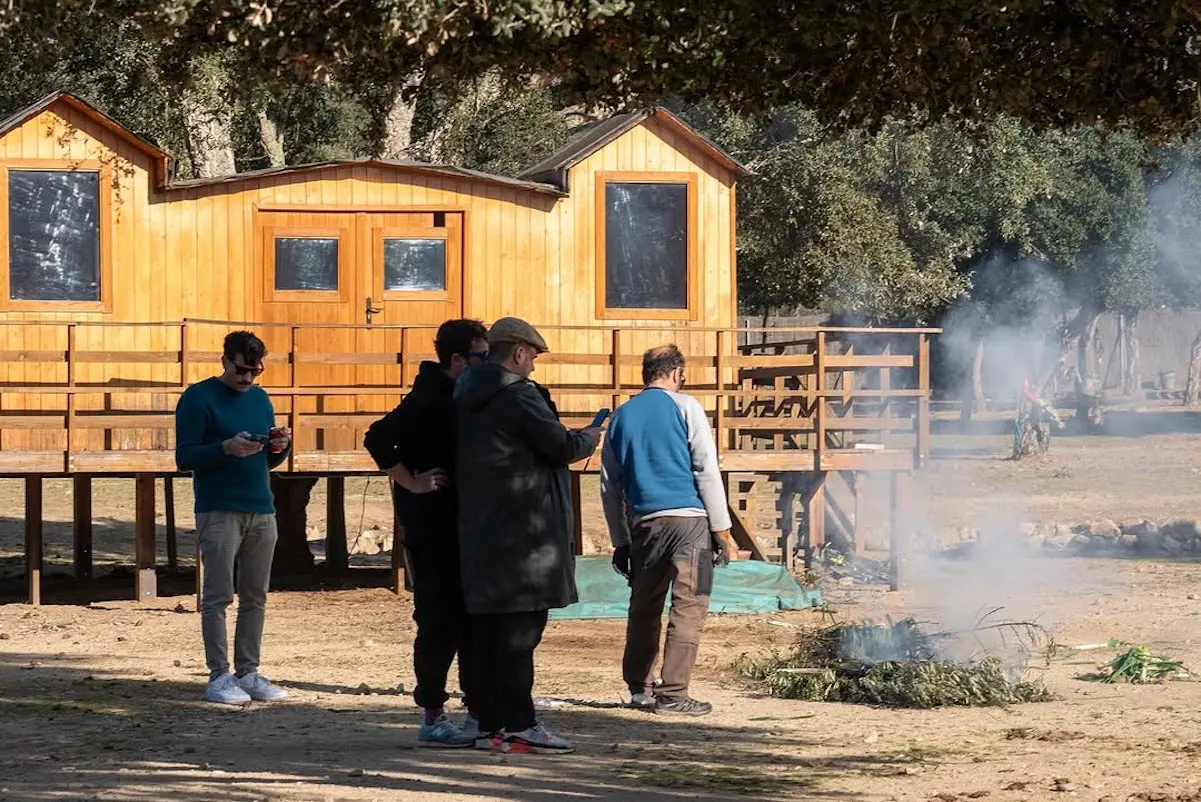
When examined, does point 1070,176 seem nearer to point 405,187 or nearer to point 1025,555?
point 1025,555

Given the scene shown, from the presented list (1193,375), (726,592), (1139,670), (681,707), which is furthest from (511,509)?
(1193,375)

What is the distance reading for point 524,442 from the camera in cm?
795

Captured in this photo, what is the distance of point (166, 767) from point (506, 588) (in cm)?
165

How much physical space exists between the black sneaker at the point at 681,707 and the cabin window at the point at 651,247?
26.6ft

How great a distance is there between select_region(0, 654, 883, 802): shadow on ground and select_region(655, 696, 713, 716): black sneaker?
173mm

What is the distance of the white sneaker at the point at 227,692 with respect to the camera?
9914 mm

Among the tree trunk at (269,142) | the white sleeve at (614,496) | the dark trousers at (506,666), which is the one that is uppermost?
the tree trunk at (269,142)

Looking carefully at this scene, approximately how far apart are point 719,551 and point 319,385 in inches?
317

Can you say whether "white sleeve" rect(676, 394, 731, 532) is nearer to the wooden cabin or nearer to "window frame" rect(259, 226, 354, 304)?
the wooden cabin

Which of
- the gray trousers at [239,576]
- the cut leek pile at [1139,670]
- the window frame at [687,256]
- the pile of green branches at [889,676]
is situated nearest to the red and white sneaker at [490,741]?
the gray trousers at [239,576]

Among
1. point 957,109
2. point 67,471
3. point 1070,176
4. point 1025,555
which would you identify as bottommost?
point 1025,555

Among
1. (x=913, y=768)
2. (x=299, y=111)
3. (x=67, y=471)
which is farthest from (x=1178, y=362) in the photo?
(x=913, y=768)

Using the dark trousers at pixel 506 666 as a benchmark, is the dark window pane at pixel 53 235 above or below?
above

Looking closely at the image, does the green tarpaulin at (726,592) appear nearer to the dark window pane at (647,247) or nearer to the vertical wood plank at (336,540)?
the dark window pane at (647,247)
